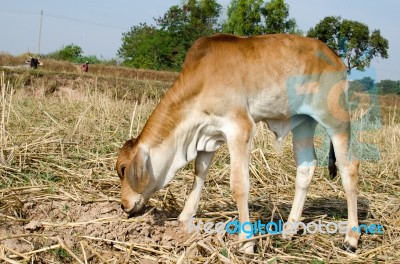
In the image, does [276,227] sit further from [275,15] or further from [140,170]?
[275,15]

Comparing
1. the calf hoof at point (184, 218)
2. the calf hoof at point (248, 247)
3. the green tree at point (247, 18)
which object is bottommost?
the calf hoof at point (248, 247)

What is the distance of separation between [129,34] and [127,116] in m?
43.3

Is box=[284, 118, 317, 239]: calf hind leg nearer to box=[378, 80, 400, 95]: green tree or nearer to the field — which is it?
the field

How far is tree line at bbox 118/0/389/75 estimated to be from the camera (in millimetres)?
39281

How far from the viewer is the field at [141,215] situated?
3637mm

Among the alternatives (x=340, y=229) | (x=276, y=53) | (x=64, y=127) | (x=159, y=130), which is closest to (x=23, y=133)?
(x=64, y=127)

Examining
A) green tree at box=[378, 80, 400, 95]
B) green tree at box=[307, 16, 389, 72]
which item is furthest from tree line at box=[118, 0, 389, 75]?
green tree at box=[378, 80, 400, 95]

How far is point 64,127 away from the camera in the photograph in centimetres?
670

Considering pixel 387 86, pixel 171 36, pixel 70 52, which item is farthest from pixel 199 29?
pixel 387 86

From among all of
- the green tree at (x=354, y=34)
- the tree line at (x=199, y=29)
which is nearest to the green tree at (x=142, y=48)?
the tree line at (x=199, y=29)

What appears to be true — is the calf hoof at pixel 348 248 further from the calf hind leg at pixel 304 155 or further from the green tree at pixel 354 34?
the green tree at pixel 354 34

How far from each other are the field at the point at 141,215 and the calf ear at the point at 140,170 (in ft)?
0.97

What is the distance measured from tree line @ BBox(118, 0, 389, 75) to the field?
3330 centimetres

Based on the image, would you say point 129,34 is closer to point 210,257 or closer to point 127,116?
point 127,116
